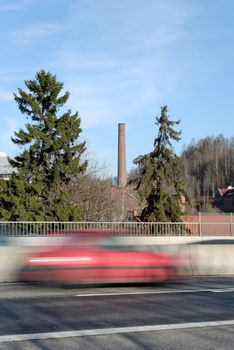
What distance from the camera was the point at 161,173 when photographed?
1384 inches

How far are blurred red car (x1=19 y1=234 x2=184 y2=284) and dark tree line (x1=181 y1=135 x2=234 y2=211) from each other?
119270mm

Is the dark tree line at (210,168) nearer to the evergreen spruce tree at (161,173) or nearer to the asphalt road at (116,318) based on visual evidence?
the evergreen spruce tree at (161,173)

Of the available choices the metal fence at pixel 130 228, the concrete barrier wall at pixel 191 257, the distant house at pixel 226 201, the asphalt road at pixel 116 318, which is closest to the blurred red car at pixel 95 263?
the asphalt road at pixel 116 318

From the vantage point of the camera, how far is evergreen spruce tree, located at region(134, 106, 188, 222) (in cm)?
3510

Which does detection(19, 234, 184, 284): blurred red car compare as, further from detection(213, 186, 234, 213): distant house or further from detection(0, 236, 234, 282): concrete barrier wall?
detection(213, 186, 234, 213): distant house

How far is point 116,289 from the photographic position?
11.8 metres

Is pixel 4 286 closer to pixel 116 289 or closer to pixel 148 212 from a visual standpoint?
pixel 116 289

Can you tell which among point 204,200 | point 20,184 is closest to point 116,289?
point 20,184

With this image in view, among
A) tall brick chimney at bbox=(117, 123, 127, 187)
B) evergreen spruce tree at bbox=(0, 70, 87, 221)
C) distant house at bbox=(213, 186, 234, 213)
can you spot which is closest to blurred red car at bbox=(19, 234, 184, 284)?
evergreen spruce tree at bbox=(0, 70, 87, 221)

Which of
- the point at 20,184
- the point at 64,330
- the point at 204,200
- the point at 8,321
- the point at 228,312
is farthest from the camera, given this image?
the point at 204,200

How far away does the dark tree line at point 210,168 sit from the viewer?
140 metres

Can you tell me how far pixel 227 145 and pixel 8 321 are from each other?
148985 mm

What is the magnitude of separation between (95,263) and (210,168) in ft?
441

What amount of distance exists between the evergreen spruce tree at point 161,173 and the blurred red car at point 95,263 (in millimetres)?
22612
